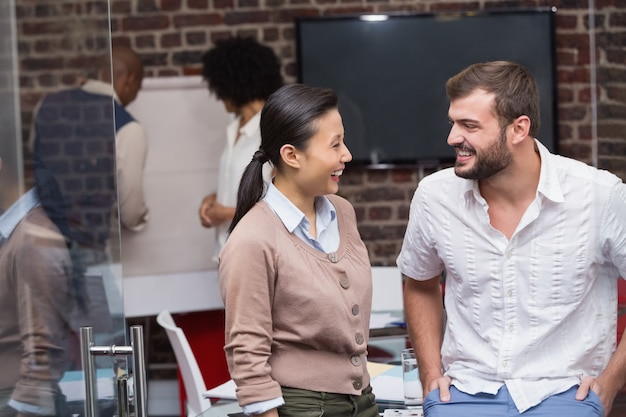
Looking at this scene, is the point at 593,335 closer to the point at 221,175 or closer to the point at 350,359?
the point at 350,359

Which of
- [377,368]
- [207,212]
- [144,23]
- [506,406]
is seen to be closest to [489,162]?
[506,406]

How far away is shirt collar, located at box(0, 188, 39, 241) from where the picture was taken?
151 centimetres

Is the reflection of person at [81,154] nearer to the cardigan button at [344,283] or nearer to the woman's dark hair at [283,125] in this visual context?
the woman's dark hair at [283,125]

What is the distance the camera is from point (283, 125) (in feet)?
6.45

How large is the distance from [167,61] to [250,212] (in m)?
3.31

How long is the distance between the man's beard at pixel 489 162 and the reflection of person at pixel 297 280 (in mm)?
272

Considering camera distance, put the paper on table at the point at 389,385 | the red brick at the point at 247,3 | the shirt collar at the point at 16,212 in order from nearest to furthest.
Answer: the shirt collar at the point at 16,212, the paper on table at the point at 389,385, the red brick at the point at 247,3

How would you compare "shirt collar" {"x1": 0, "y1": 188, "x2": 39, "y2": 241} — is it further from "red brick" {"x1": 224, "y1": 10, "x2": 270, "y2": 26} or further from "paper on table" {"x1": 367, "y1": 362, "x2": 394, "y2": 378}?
"red brick" {"x1": 224, "y1": 10, "x2": 270, "y2": 26}

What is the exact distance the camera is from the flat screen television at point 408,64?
4.97 metres

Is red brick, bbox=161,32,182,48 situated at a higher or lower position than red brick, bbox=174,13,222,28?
lower

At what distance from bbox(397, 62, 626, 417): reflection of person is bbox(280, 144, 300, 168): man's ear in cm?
35

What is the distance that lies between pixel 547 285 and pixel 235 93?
7.48 feet

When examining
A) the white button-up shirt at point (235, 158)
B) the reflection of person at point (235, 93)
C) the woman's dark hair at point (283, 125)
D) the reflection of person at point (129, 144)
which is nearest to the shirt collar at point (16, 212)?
the woman's dark hair at point (283, 125)

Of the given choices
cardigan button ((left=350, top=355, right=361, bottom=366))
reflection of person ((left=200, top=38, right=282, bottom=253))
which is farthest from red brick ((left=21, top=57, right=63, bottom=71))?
reflection of person ((left=200, top=38, right=282, bottom=253))
